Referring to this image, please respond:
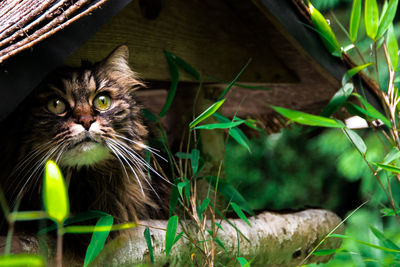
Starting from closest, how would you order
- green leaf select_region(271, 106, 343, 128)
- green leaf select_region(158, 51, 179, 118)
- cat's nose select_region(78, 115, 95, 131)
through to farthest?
green leaf select_region(271, 106, 343, 128) < cat's nose select_region(78, 115, 95, 131) < green leaf select_region(158, 51, 179, 118)

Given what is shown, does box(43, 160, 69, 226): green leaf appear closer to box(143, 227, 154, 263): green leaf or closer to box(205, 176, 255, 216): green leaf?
box(143, 227, 154, 263): green leaf

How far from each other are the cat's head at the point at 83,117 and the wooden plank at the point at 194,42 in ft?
0.71

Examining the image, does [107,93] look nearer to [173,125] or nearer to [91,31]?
[91,31]

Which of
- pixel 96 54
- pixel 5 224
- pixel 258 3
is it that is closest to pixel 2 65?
pixel 5 224

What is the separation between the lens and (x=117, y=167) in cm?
143

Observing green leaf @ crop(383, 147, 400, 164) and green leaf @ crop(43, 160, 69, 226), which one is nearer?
green leaf @ crop(43, 160, 69, 226)

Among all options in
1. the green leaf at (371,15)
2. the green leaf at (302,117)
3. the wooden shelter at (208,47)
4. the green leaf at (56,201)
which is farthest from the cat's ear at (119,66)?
the green leaf at (56,201)

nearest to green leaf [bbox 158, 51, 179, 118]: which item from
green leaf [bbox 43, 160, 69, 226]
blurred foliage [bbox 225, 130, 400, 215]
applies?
green leaf [bbox 43, 160, 69, 226]

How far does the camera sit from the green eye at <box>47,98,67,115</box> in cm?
126

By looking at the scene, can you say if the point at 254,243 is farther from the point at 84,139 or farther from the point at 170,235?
the point at 84,139

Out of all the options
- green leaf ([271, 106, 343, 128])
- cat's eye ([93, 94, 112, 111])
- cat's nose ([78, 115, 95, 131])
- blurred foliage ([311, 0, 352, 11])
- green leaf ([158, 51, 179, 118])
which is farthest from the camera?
blurred foliage ([311, 0, 352, 11])

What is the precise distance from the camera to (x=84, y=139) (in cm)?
119

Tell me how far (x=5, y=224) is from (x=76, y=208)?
185 millimetres

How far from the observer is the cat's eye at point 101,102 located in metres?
1.30
